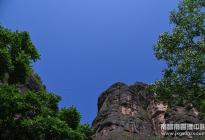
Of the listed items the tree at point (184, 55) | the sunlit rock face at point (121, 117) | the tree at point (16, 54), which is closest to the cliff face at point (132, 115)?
the sunlit rock face at point (121, 117)

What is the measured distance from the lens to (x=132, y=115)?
60375 mm

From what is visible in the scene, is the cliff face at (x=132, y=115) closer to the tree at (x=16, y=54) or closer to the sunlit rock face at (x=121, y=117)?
the sunlit rock face at (x=121, y=117)

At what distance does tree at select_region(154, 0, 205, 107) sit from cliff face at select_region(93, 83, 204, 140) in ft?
42.8

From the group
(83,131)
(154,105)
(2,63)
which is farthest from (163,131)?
(2,63)

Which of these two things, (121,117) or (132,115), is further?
(132,115)

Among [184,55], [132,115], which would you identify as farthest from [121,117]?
[184,55]

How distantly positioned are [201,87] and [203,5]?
779 centimetres

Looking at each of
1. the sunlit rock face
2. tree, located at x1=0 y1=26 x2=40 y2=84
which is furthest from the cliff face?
tree, located at x1=0 y1=26 x2=40 y2=84

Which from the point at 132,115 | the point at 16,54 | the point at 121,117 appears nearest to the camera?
the point at 16,54

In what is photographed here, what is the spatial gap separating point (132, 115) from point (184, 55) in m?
30.0

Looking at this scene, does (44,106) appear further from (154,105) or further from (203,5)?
(154,105)

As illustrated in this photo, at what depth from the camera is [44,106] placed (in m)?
24.2

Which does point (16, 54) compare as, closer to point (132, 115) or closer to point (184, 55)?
point (184, 55)

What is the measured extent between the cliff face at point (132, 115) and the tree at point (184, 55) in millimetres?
13059
